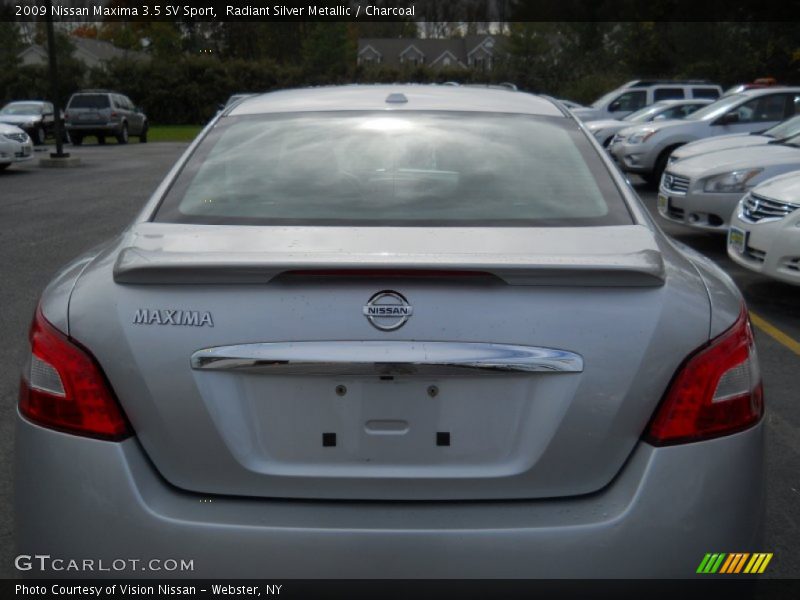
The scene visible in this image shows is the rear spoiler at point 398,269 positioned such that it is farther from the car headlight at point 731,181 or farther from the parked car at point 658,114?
the parked car at point 658,114

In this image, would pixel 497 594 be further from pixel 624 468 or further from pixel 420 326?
pixel 420 326

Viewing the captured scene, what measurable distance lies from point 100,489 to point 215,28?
255 feet

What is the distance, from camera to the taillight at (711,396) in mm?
2379

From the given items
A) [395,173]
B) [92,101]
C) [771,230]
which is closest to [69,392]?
[395,173]

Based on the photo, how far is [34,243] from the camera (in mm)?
11609

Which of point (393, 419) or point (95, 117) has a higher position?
point (393, 419)

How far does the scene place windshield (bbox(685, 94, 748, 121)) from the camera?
691 inches

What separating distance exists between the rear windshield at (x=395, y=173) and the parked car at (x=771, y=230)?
4.75 m

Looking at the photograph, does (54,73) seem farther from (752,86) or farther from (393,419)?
(393,419)

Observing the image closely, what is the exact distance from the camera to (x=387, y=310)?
2.34 meters

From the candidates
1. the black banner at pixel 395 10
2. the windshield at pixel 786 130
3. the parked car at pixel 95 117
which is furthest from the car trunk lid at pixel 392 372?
the black banner at pixel 395 10

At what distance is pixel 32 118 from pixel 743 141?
2576 cm

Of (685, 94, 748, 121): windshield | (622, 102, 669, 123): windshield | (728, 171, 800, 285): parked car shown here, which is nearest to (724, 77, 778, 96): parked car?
(685, 94, 748, 121): windshield

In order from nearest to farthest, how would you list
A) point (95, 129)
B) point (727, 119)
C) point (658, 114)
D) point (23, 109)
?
point (727, 119) → point (658, 114) → point (23, 109) → point (95, 129)
